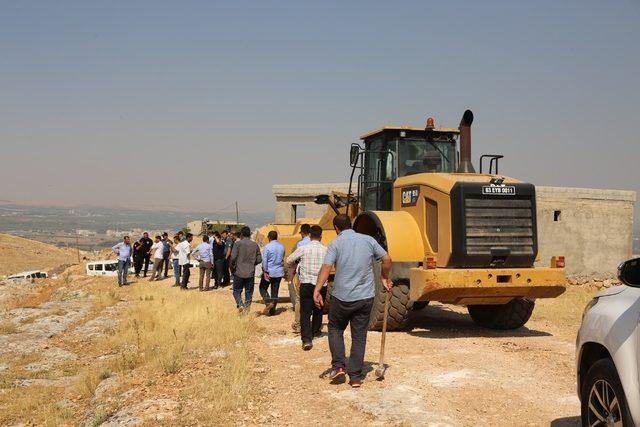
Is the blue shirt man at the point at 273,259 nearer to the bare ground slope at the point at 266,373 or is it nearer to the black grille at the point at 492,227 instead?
the bare ground slope at the point at 266,373

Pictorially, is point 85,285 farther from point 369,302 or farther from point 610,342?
point 610,342

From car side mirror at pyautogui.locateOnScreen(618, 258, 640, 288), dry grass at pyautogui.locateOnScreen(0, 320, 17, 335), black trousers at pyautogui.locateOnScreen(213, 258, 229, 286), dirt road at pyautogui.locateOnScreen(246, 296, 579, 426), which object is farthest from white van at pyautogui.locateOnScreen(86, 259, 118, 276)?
car side mirror at pyautogui.locateOnScreen(618, 258, 640, 288)

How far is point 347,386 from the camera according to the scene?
24.2 ft

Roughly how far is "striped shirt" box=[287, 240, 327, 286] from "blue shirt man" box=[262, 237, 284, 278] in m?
3.28

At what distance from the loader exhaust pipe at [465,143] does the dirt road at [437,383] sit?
2.80 meters

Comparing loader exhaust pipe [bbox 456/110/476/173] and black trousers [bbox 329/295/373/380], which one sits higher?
loader exhaust pipe [bbox 456/110/476/173]

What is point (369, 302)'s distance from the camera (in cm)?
741

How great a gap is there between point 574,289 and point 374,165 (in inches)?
488

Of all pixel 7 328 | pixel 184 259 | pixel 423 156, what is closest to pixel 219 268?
pixel 184 259

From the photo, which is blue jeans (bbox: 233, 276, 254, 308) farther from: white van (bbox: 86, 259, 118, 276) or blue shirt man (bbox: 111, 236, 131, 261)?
white van (bbox: 86, 259, 118, 276)

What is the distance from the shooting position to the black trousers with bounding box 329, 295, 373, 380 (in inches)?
287

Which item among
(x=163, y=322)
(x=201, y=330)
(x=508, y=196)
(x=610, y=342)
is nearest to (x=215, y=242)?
(x=163, y=322)

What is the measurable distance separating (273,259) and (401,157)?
3.38 meters

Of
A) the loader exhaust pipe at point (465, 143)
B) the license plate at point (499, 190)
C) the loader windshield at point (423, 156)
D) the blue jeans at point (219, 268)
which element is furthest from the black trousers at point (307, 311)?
the blue jeans at point (219, 268)
